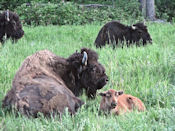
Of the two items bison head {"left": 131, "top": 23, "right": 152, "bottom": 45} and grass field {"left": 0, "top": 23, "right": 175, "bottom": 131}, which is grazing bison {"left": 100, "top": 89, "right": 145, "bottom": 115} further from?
bison head {"left": 131, "top": 23, "right": 152, "bottom": 45}

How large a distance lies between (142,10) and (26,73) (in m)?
18.4

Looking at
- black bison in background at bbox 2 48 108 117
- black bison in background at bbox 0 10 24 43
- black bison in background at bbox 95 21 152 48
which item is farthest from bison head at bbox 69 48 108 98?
black bison in background at bbox 0 10 24 43

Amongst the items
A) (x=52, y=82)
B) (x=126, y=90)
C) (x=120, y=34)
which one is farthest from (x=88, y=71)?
(x=120, y=34)

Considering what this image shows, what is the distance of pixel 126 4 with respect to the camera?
25016mm

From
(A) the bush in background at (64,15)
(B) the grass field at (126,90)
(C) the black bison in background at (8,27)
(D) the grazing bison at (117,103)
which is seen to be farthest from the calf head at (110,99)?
(A) the bush in background at (64,15)

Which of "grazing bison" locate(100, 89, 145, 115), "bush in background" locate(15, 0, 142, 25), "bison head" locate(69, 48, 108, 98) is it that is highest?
"bison head" locate(69, 48, 108, 98)

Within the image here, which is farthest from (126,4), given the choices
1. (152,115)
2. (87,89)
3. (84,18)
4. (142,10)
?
(152,115)

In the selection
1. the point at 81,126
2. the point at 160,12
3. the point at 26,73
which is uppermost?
the point at 26,73

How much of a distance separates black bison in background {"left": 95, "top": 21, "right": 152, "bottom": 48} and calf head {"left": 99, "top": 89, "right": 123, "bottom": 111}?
6577mm

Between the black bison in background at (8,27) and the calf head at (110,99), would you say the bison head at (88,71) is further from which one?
the black bison in background at (8,27)

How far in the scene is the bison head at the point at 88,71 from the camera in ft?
22.1

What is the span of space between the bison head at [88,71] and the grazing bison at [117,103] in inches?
14.4

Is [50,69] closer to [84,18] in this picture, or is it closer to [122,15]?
[84,18]

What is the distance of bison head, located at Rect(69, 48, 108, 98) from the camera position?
6730 millimetres
